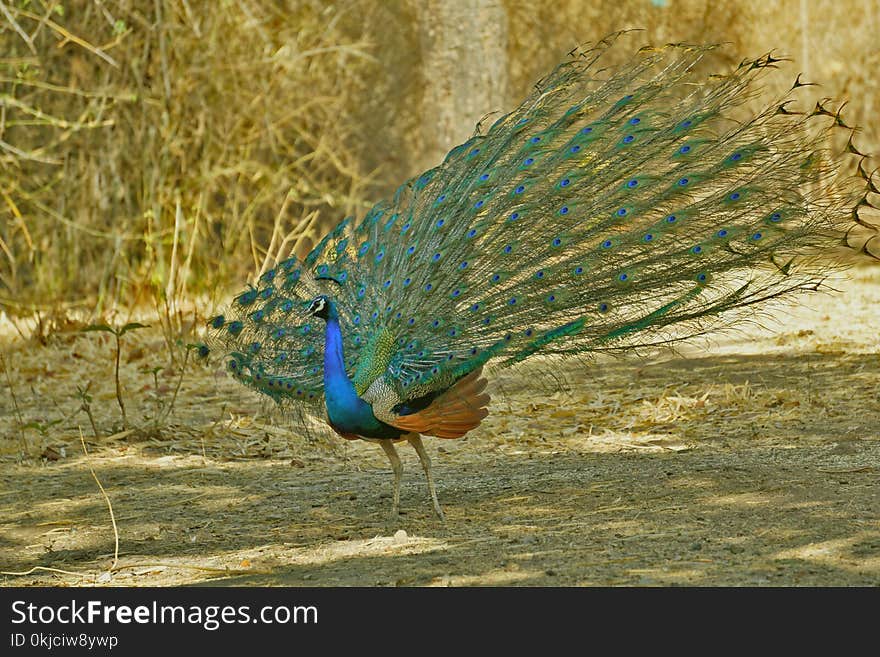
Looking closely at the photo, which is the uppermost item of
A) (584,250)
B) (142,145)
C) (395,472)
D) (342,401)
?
(142,145)

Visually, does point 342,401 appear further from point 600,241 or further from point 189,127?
point 189,127

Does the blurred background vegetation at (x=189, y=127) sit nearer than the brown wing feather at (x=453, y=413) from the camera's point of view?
No

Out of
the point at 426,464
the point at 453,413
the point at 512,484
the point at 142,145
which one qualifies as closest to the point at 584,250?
the point at 453,413

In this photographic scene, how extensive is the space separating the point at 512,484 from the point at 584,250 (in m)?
1.32

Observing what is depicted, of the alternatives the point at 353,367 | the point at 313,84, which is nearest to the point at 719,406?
the point at 353,367

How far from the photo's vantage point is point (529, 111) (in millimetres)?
6426

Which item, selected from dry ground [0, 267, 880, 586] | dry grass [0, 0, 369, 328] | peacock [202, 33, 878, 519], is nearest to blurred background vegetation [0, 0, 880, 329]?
dry grass [0, 0, 369, 328]

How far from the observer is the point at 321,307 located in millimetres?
5570

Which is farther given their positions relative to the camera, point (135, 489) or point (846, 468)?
point (135, 489)

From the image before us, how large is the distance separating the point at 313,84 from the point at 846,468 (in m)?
8.41

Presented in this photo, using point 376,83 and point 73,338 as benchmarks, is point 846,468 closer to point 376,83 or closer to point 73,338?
point 73,338

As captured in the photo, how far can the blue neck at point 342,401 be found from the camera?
5465 mm

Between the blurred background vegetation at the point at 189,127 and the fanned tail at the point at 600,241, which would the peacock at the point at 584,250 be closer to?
the fanned tail at the point at 600,241

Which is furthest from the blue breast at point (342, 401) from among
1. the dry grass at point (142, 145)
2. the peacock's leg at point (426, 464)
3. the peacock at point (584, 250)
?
the dry grass at point (142, 145)
